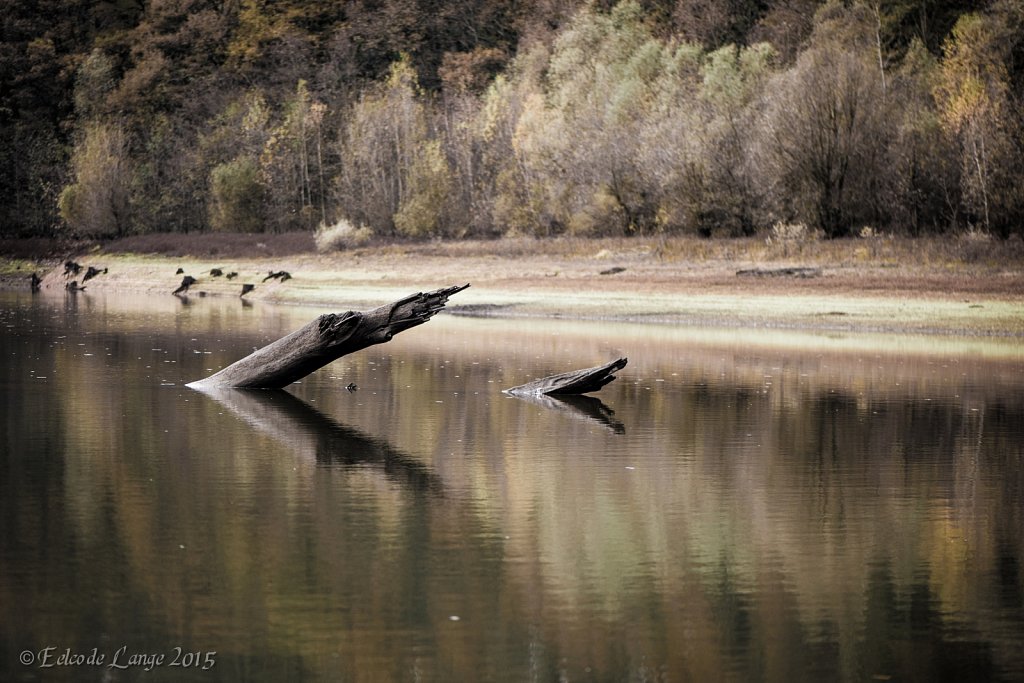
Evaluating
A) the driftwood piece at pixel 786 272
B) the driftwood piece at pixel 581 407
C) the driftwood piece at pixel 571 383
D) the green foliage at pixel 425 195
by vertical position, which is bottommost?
the driftwood piece at pixel 581 407

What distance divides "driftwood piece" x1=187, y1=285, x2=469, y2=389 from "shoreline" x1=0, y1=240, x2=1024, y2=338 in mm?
15113

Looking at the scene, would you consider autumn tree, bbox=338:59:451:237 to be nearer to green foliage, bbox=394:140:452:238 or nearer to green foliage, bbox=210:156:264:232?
green foliage, bbox=394:140:452:238

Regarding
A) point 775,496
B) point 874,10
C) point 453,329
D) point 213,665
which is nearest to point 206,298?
point 453,329

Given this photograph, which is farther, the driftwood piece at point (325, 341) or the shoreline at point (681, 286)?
the shoreline at point (681, 286)

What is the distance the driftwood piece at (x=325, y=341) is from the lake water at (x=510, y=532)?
49cm

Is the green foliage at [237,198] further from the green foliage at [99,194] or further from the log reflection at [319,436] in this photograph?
the log reflection at [319,436]

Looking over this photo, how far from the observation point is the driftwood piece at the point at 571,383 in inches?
687

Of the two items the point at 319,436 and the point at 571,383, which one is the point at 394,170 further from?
the point at 319,436

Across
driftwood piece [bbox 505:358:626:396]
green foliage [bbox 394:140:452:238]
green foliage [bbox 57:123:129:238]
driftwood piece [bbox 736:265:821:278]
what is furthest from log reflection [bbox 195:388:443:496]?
green foliage [bbox 57:123:129:238]

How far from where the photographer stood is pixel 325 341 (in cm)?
1711

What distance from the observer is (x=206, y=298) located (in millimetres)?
46469

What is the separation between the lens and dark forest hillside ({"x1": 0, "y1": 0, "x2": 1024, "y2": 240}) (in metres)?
40.6

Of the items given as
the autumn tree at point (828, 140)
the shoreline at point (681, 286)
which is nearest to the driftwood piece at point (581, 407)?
the shoreline at point (681, 286)

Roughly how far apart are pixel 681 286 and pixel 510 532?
27.4m
